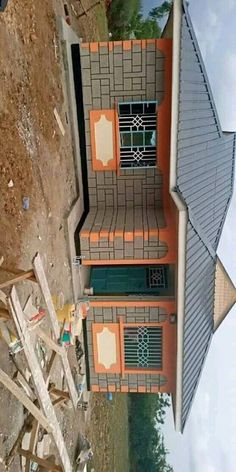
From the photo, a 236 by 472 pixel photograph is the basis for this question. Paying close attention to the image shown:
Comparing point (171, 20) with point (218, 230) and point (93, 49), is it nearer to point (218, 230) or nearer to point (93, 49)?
point (93, 49)

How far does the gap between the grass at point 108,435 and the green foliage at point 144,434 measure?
387 centimetres

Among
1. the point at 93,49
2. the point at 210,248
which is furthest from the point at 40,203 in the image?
the point at 210,248

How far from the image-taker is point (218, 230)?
1532 centimetres

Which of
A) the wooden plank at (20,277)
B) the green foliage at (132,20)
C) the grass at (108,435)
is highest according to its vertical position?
the green foliage at (132,20)

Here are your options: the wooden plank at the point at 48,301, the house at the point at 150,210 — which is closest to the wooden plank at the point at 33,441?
the wooden plank at the point at 48,301

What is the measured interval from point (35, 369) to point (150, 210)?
7.41 meters

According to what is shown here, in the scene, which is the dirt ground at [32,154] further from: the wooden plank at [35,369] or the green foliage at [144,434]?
the green foliage at [144,434]

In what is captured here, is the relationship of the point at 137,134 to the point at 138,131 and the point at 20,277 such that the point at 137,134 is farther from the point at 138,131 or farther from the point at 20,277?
the point at 20,277

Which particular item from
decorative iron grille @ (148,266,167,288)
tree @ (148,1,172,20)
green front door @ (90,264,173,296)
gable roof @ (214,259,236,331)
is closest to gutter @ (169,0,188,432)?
green front door @ (90,264,173,296)

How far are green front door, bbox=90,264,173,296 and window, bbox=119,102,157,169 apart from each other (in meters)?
3.17

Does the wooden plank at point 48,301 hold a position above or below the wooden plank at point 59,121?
below

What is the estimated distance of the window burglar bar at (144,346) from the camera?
14.0m

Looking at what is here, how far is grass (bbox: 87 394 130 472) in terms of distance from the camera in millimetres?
20698

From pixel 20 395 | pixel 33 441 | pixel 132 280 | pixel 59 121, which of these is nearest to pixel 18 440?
pixel 33 441
